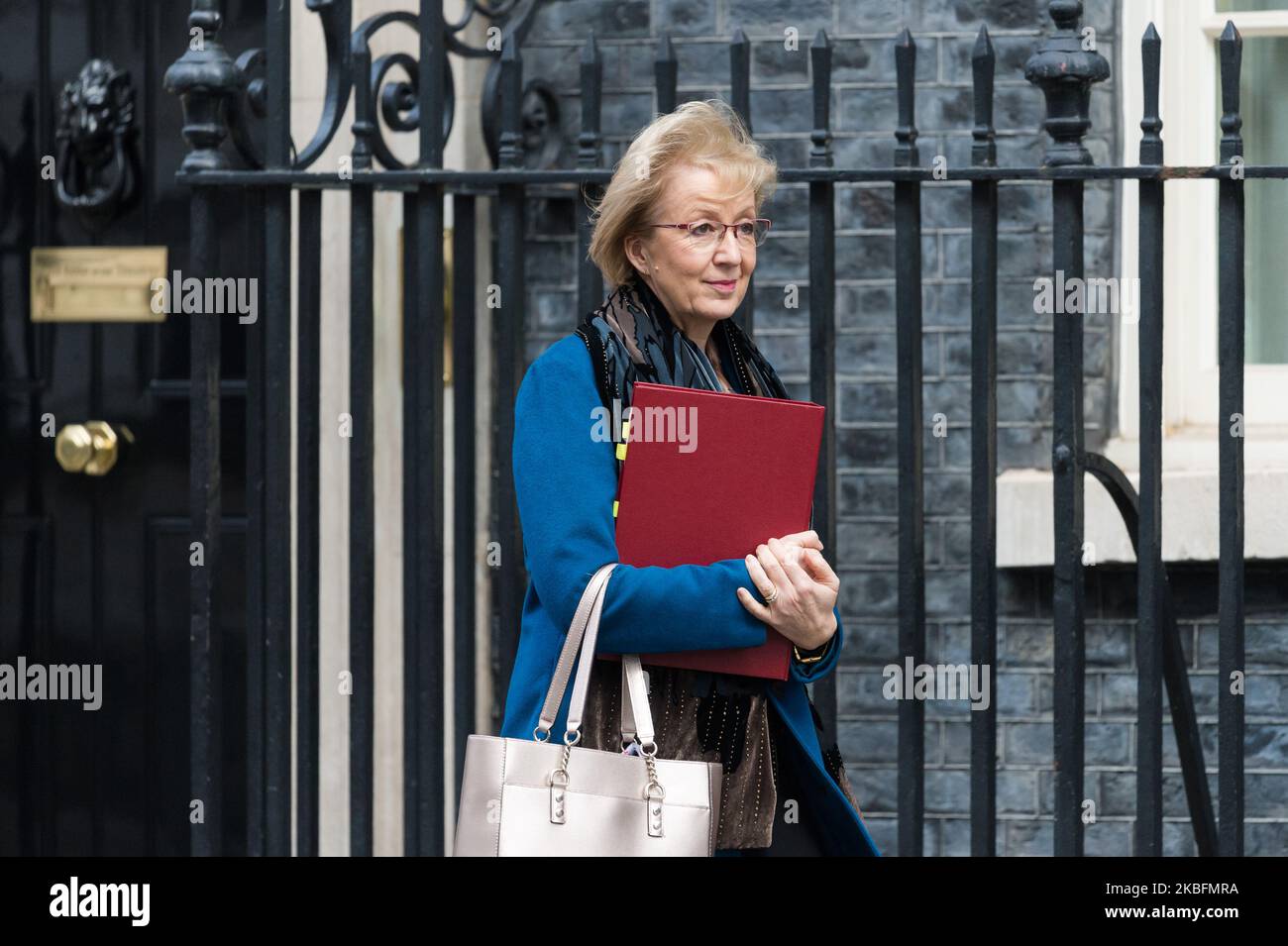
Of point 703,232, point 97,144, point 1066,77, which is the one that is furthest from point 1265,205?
point 97,144

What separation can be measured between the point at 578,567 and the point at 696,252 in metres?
0.52

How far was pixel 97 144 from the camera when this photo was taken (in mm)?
4496

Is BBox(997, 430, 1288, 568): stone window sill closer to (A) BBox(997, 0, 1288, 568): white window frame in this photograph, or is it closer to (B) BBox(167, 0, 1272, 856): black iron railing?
(A) BBox(997, 0, 1288, 568): white window frame

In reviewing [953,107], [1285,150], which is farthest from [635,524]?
[1285,150]

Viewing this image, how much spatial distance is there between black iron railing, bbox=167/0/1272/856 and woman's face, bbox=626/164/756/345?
2.08 ft

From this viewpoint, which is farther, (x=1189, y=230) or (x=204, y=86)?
(x=1189, y=230)

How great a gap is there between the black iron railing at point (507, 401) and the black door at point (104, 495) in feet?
3.21

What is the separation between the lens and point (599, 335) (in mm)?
2535

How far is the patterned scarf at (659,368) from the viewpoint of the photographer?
98.7 inches

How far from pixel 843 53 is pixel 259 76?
1.48 m

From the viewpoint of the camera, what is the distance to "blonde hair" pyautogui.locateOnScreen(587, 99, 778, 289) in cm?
254
